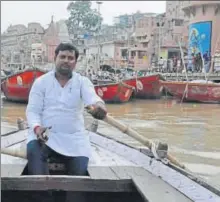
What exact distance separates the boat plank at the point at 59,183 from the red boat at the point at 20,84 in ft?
47.5

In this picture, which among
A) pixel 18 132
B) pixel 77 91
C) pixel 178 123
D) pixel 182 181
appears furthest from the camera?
pixel 178 123

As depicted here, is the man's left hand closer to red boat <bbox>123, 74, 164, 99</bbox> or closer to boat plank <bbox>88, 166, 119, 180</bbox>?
boat plank <bbox>88, 166, 119, 180</bbox>

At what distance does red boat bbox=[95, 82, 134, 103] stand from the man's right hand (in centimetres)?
1475

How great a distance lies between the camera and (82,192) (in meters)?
2.82

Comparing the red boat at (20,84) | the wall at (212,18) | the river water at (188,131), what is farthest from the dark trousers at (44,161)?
the wall at (212,18)

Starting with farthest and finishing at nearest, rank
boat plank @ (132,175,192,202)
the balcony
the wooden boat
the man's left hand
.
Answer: the balcony < the man's left hand < the wooden boat < boat plank @ (132,175,192,202)

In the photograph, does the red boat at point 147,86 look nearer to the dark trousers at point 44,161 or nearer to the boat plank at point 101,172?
the dark trousers at point 44,161

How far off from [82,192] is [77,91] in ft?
2.44

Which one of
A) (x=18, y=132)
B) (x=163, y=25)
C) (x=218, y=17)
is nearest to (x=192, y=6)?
(x=218, y=17)

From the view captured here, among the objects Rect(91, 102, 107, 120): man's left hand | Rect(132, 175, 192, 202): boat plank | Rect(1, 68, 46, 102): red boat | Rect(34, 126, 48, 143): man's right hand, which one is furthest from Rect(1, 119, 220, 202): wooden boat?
Rect(1, 68, 46, 102): red boat

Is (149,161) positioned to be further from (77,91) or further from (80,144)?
(77,91)

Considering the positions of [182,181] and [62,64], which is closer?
[182,181]

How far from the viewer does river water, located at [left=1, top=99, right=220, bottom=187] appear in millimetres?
6418

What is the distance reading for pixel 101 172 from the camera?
115 inches
